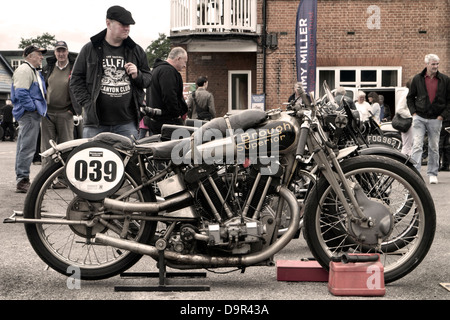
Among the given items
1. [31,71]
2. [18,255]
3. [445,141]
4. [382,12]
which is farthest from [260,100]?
[18,255]

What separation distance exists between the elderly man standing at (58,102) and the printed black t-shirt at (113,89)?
11.9ft

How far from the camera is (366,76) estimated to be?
2316cm

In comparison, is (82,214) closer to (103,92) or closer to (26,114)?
(103,92)

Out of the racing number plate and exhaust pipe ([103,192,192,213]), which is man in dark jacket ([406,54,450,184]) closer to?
exhaust pipe ([103,192,192,213])

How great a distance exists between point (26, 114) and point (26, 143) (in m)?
0.42

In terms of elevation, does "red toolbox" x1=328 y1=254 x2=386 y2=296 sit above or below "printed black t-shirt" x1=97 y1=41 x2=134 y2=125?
below

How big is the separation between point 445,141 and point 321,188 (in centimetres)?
1061

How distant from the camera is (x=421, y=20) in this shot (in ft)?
75.5

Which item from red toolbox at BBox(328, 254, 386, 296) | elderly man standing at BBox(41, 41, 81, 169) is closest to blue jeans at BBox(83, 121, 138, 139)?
red toolbox at BBox(328, 254, 386, 296)

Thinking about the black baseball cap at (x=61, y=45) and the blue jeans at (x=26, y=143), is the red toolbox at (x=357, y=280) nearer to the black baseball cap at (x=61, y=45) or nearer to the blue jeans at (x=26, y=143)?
the blue jeans at (x=26, y=143)

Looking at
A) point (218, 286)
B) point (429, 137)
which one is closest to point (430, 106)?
point (429, 137)

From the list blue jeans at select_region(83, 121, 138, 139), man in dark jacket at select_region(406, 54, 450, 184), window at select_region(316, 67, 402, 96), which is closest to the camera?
blue jeans at select_region(83, 121, 138, 139)

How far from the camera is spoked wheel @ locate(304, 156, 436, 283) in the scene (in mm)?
4566
